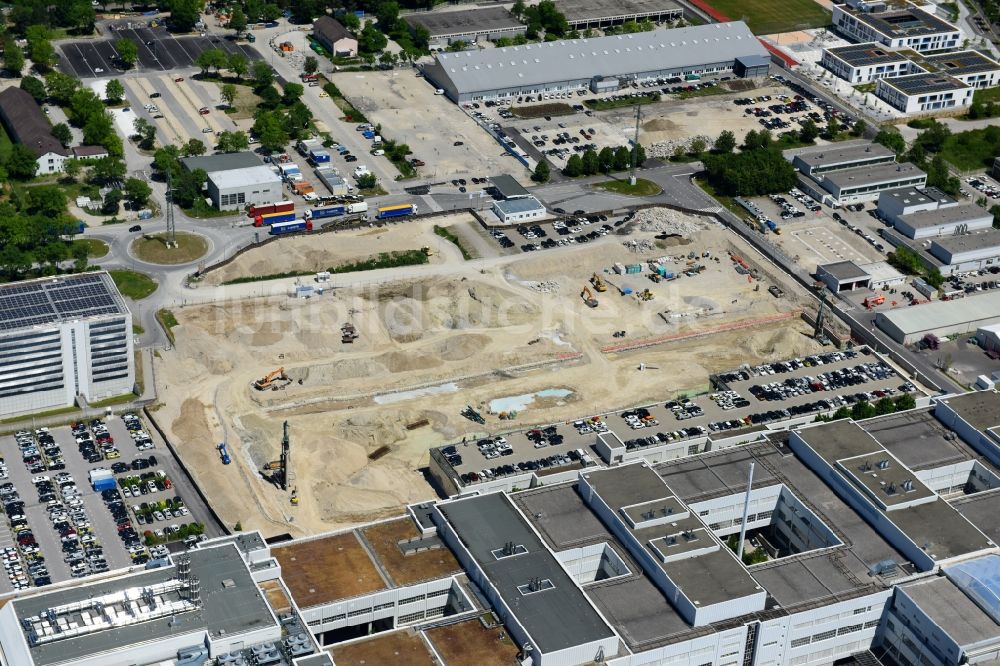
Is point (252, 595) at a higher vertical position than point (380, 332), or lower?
higher

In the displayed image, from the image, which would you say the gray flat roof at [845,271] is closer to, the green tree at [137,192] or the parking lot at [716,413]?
the parking lot at [716,413]

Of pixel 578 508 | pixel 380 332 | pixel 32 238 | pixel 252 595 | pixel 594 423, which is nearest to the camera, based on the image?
pixel 252 595

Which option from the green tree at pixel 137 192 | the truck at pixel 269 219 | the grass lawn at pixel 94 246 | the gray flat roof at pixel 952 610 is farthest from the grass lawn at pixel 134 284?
the gray flat roof at pixel 952 610

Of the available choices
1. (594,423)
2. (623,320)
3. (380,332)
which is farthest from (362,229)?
(594,423)

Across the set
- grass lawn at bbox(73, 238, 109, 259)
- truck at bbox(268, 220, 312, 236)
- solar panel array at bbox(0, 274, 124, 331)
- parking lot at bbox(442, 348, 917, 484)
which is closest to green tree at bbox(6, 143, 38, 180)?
grass lawn at bbox(73, 238, 109, 259)

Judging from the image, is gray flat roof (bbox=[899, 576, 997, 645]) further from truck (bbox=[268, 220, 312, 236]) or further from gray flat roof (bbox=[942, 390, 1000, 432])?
truck (bbox=[268, 220, 312, 236])

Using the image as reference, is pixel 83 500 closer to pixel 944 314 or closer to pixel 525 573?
pixel 525 573

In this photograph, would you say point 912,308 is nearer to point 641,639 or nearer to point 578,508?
point 578,508
